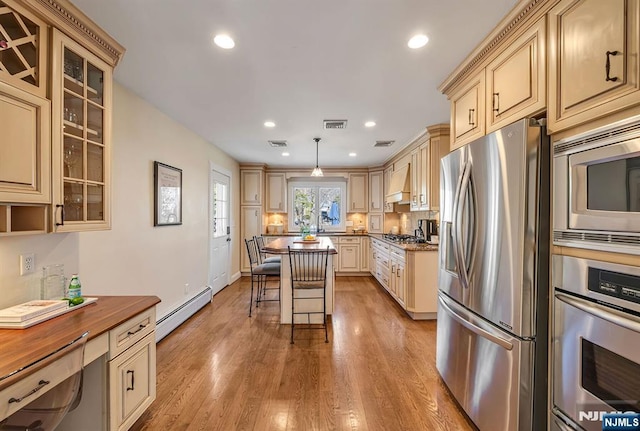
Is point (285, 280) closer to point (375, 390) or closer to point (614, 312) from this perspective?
point (375, 390)

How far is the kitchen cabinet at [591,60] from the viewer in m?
1.11

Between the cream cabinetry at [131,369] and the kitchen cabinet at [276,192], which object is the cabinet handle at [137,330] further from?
the kitchen cabinet at [276,192]

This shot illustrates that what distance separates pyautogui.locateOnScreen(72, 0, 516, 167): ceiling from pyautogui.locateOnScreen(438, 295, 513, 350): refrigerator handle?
190cm

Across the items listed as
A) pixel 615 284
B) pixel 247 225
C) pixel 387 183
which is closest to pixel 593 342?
pixel 615 284

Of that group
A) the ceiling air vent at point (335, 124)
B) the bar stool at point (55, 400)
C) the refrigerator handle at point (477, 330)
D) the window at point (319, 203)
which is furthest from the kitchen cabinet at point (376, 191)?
the bar stool at point (55, 400)

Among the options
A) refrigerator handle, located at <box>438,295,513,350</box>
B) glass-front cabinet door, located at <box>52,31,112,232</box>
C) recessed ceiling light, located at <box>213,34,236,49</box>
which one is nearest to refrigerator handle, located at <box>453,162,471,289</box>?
refrigerator handle, located at <box>438,295,513,350</box>

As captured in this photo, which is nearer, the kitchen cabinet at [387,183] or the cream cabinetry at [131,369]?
the cream cabinetry at [131,369]

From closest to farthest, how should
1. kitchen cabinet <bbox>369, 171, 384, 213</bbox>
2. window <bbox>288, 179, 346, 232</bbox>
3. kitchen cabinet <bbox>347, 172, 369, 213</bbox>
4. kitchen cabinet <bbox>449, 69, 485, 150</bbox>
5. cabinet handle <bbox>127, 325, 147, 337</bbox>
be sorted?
cabinet handle <bbox>127, 325, 147, 337</bbox>, kitchen cabinet <bbox>449, 69, 485, 150</bbox>, kitchen cabinet <bbox>369, 171, 384, 213</bbox>, kitchen cabinet <bbox>347, 172, 369, 213</bbox>, window <bbox>288, 179, 346, 232</bbox>

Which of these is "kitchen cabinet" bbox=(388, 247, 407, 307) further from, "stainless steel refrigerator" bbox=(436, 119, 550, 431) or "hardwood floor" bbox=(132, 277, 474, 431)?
"stainless steel refrigerator" bbox=(436, 119, 550, 431)

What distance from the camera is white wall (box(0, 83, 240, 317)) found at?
184 centimetres

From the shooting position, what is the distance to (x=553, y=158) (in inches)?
57.1

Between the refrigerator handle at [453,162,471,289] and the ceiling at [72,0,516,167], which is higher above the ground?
the ceiling at [72,0,516,167]

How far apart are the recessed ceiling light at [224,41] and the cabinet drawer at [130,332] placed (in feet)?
6.18

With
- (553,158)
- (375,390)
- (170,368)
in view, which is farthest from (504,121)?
(170,368)
